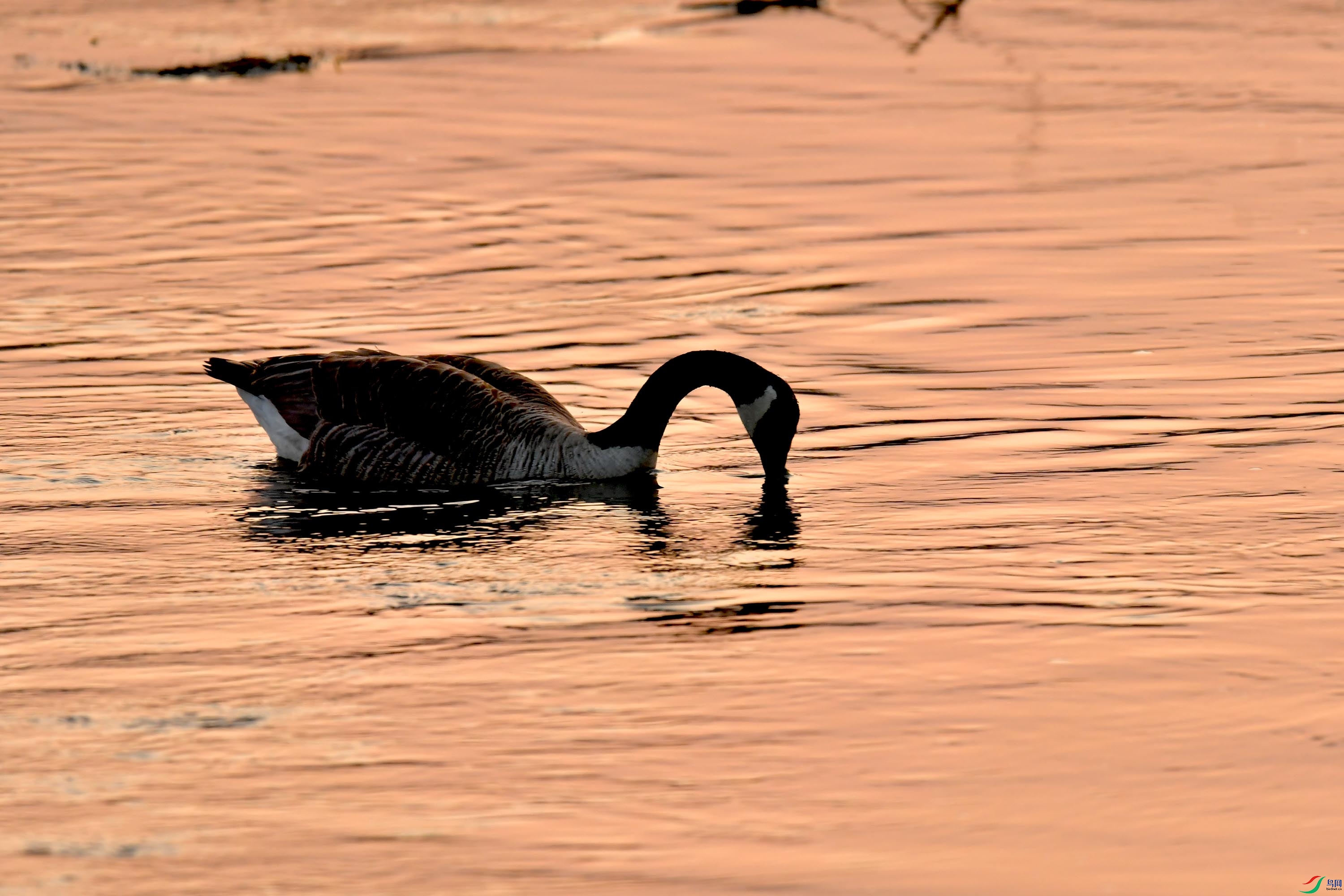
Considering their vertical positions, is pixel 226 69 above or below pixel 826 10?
below

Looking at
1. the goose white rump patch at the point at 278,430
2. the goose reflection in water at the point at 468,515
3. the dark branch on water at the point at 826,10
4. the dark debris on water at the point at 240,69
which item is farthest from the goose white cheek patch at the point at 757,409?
the dark branch on water at the point at 826,10

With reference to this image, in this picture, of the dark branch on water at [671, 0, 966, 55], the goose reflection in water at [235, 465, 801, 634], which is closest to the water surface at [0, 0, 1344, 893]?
the goose reflection in water at [235, 465, 801, 634]

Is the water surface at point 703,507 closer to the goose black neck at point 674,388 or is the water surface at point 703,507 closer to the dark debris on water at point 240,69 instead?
the goose black neck at point 674,388

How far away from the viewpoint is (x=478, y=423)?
13.2 metres

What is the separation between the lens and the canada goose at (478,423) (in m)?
13.2

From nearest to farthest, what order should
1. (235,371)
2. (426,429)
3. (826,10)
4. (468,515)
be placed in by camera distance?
1. (468,515)
2. (426,429)
3. (235,371)
4. (826,10)

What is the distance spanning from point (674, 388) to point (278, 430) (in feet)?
7.67

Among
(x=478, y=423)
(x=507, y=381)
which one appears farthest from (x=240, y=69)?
(x=478, y=423)

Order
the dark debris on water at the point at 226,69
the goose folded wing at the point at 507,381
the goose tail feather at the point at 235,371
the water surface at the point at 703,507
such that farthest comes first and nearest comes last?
the dark debris on water at the point at 226,69
the goose tail feather at the point at 235,371
the goose folded wing at the point at 507,381
the water surface at the point at 703,507

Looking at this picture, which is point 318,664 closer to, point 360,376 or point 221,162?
point 360,376

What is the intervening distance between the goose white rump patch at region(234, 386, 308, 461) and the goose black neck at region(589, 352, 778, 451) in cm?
172

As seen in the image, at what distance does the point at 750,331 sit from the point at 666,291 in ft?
4.51

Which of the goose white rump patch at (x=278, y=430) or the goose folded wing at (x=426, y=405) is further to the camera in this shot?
the goose white rump patch at (x=278, y=430)

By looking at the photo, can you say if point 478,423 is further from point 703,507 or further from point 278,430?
point 703,507
